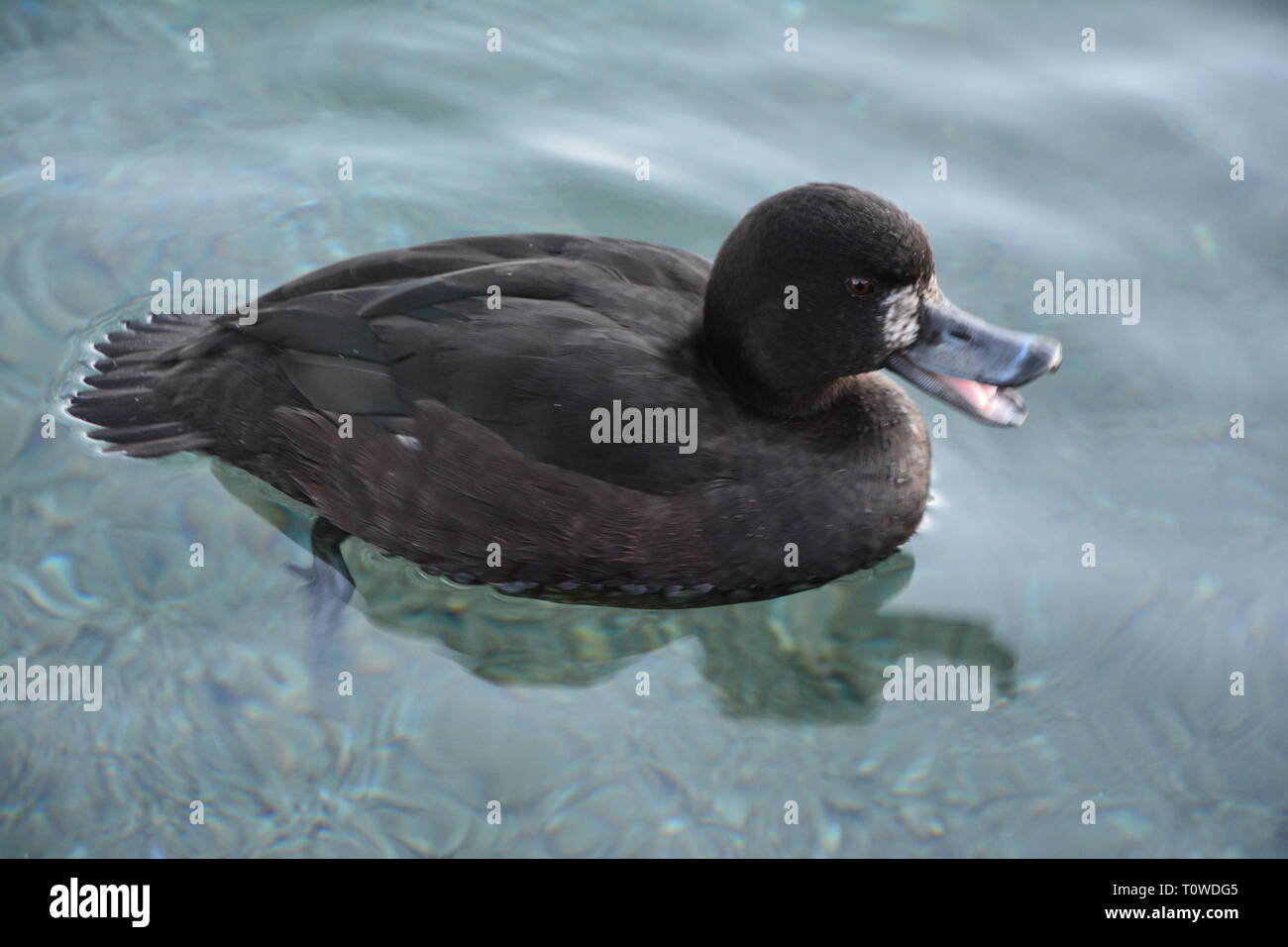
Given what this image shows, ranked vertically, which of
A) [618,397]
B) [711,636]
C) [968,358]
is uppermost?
[968,358]

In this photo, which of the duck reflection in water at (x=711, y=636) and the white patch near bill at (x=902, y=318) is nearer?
the white patch near bill at (x=902, y=318)

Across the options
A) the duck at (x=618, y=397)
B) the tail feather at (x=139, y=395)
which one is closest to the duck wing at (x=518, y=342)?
the duck at (x=618, y=397)

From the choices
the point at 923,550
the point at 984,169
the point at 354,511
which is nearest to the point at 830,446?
the point at 923,550

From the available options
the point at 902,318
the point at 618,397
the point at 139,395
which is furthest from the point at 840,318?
the point at 139,395

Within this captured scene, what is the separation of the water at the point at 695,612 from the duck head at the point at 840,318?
62cm

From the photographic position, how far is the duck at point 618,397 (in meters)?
3.82

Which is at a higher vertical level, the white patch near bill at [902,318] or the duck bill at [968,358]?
the white patch near bill at [902,318]

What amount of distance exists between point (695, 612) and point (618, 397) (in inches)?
30.4

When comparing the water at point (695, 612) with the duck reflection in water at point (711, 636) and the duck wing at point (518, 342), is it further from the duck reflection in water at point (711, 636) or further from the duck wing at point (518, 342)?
the duck wing at point (518, 342)

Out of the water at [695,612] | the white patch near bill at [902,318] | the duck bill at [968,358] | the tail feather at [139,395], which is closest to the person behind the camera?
the water at [695,612]

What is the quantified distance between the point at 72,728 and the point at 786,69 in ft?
13.2

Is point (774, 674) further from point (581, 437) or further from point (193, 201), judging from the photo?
point (193, 201)

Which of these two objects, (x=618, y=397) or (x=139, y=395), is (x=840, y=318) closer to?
(x=618, y=397)

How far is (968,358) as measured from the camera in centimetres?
402
